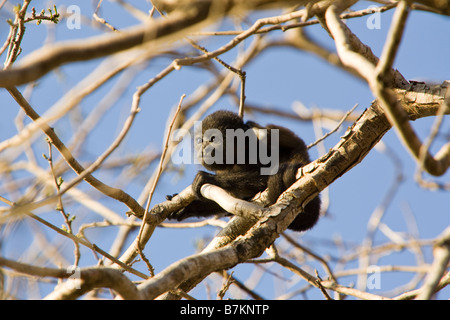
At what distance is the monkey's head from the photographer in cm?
611

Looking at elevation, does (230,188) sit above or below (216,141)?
below

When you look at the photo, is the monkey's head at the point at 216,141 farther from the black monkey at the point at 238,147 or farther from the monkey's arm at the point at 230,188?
the monkey's arm at the point at 230,188

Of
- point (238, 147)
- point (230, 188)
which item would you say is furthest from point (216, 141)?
point (230, 188)

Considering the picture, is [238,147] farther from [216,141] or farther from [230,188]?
[230,188]

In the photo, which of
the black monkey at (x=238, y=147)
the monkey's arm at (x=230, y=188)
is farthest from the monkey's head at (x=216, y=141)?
the monkey's arm at (x=230, y=188)

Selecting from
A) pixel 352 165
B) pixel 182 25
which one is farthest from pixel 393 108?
pixel 352 165

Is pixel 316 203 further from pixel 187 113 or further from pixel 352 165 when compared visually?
pixel 187 113

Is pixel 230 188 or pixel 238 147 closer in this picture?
pixel 230 188

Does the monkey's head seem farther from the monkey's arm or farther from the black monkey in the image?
the monkey's arm

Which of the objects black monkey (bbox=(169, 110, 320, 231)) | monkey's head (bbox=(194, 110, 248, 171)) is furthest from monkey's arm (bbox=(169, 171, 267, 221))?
monkey's head (bbox=(194, 110, 248, 171))

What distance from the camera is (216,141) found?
614 cm

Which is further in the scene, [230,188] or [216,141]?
[216,141]

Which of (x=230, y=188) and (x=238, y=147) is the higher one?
(x=238, y=147)
